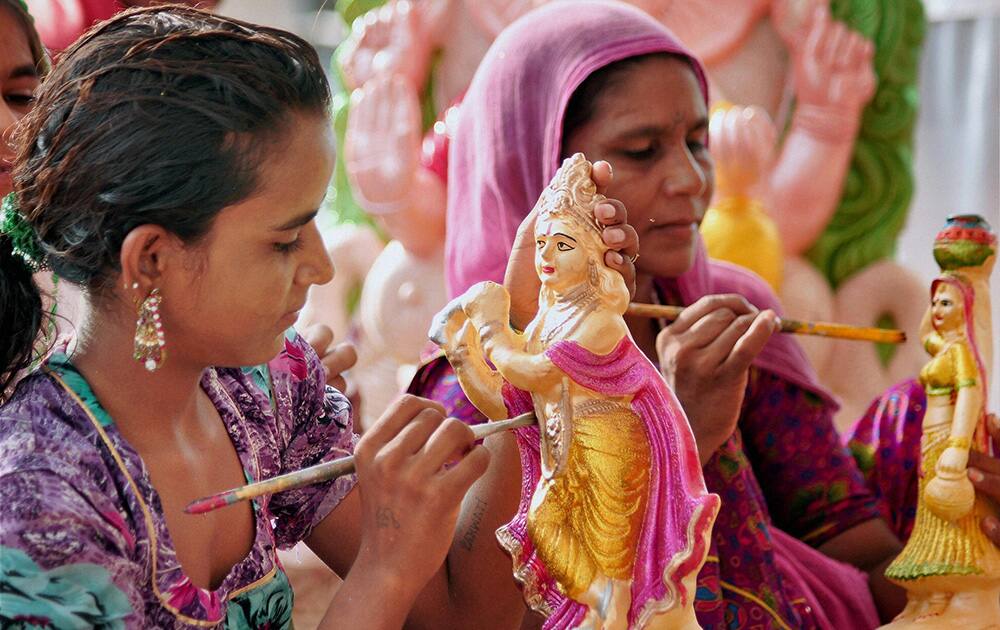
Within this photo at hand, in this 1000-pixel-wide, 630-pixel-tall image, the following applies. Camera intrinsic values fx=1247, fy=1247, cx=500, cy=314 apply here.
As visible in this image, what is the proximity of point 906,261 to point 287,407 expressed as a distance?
2.54m

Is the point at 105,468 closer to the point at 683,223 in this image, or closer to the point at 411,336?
the point at 683,223

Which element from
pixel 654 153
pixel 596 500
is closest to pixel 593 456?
pixel 596 500

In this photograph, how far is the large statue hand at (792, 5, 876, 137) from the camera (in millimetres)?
2756

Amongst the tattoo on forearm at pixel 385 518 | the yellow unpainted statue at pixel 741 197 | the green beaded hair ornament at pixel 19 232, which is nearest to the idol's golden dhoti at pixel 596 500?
the tattoo on forearm at pixel 385 518

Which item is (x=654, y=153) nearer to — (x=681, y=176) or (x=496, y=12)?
(x=681, y=176)

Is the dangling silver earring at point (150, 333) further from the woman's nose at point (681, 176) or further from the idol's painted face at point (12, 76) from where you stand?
the woman's nose at point (681, 176)

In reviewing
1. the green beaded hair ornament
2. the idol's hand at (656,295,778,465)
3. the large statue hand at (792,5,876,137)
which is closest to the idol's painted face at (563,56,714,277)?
the idol's hand at (656,295,778,465)

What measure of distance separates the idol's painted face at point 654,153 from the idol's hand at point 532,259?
277 mm

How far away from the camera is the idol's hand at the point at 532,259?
0.95 metres

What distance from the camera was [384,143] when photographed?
2869 mm

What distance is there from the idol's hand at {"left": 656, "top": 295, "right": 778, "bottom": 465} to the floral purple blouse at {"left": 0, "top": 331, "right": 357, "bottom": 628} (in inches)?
15.1

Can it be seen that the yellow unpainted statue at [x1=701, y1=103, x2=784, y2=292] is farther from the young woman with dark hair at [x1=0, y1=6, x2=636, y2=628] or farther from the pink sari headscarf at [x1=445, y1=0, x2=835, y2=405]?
the young woman with dark hair at [x1=0, y1=6, x2=636, y2=628]

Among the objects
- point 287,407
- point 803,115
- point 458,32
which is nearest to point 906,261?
point 803,115

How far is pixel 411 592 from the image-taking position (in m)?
0.94
